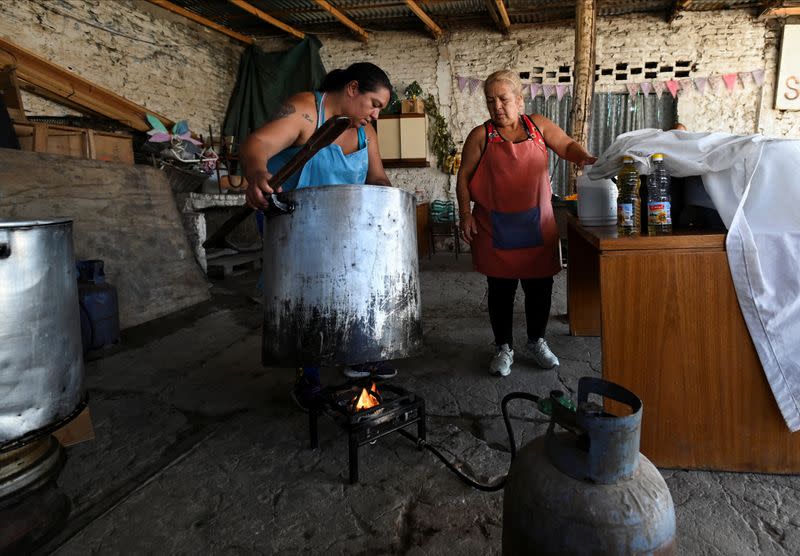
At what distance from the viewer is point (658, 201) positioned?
1.96 m

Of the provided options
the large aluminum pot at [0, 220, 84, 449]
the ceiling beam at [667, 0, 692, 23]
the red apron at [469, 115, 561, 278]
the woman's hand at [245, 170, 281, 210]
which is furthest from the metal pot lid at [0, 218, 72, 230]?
the ceiling beam at [667, 0, 692, 23]

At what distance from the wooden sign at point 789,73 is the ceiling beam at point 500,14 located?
456 cm

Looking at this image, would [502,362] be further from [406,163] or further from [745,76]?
[745,76]

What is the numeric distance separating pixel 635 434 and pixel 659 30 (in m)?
9.78

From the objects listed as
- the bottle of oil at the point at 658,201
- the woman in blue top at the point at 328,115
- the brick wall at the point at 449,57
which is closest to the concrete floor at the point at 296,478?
the bottle of oil at the point at 658,201

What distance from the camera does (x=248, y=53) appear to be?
31.8ft

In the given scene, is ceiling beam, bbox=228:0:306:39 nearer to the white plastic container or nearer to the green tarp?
the green tarp

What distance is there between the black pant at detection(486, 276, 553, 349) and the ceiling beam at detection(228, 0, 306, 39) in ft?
22.8

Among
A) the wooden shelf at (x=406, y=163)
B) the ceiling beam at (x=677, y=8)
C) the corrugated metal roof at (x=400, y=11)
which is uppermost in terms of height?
the corrugated metal roof at (x=400, y=11)

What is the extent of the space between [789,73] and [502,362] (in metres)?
8.93

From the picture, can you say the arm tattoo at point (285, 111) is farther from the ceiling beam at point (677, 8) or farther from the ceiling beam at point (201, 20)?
the ceiling beam at point (677, 8)

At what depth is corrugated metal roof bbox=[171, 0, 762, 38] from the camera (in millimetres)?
8188

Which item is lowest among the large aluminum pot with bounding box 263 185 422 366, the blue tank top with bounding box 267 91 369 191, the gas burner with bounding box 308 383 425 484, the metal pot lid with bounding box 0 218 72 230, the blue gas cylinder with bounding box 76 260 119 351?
the gas burner with bounding box 308 383 425 484

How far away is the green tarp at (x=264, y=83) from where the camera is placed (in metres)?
9.45
